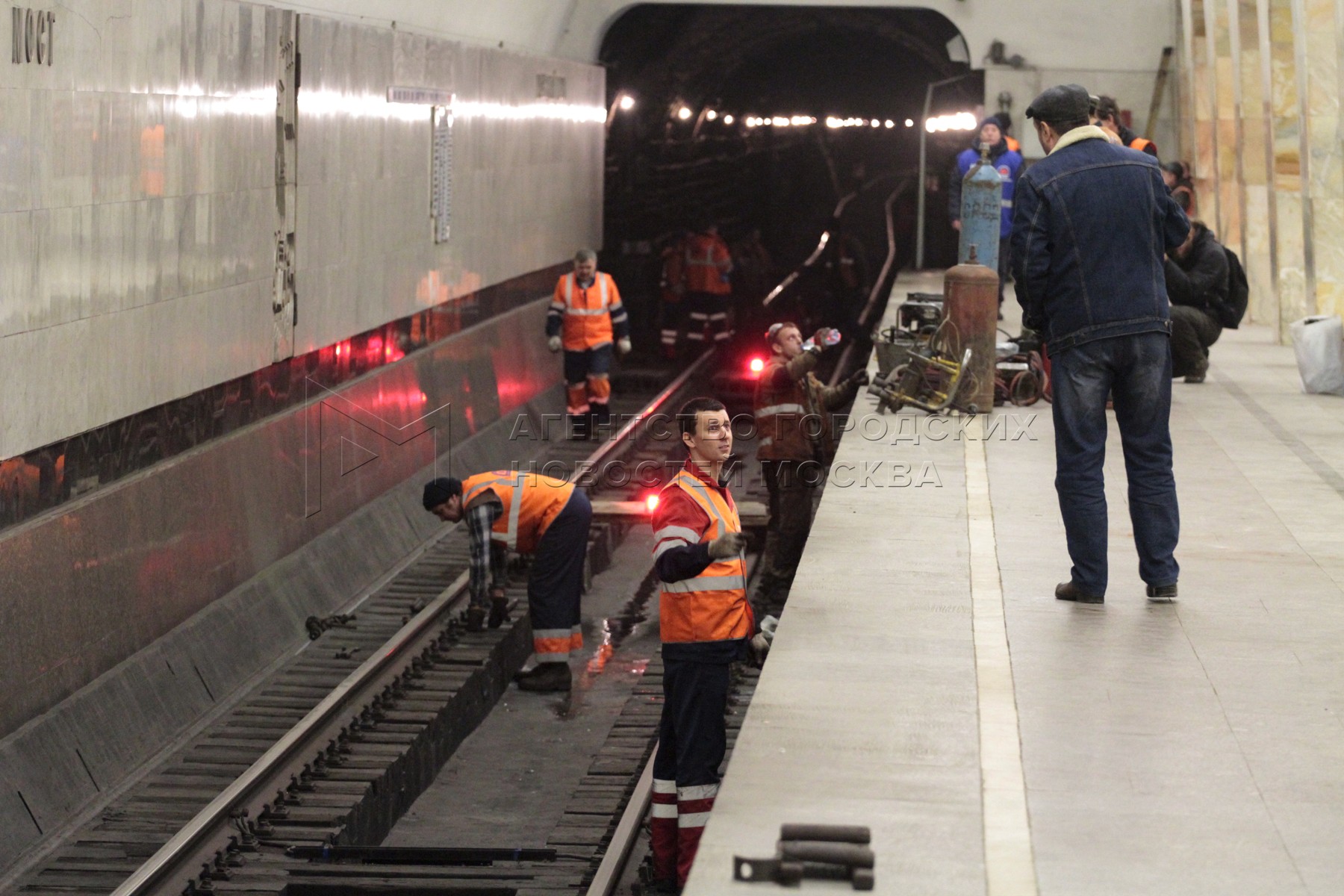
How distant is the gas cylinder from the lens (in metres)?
15.2

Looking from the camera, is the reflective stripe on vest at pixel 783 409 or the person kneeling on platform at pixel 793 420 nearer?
the person kneeling on platform at pixel 793 420

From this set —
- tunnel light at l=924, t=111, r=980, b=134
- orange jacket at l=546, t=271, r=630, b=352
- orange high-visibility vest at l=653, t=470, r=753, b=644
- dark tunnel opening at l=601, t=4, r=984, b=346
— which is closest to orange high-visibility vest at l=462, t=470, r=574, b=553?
orange high-visibility vest at l=653, t=470, r=753, b=644

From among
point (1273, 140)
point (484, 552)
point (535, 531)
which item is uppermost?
point (1273, 140)

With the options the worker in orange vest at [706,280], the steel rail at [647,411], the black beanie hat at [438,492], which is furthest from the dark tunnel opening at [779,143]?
the black beanie hat at [438,492]

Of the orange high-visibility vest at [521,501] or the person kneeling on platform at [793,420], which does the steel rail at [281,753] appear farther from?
the person kneeling on platform at [793,420]

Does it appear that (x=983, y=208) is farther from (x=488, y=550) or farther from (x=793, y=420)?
(x=488, y=550)

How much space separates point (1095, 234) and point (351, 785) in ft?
15.1

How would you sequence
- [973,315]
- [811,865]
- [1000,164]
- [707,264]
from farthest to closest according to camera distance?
[707,264] → [1000,164] → [973,315] → [811,865]

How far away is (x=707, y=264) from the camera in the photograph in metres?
24.1

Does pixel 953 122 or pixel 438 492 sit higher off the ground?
pixel 953 122

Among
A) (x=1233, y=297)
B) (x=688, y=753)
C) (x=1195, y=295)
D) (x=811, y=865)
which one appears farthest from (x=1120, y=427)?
(x=1233, y=297)

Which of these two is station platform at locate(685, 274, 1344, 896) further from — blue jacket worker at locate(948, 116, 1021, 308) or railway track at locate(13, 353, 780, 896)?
blue jacket worker at locate(948, 116, 1021, 308)

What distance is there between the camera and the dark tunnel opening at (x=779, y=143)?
2620 cm

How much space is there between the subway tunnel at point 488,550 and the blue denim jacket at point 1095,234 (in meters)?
0.09
